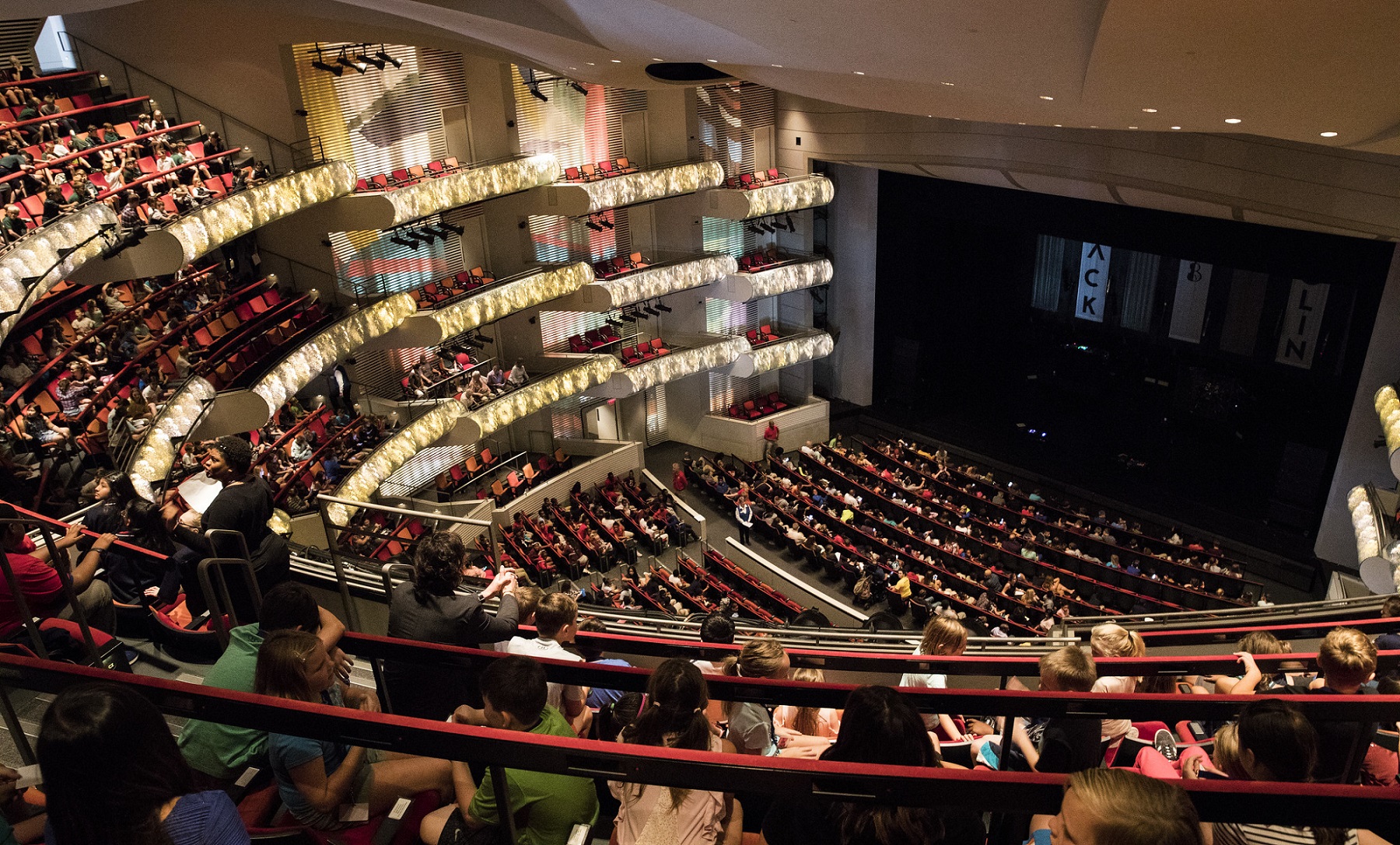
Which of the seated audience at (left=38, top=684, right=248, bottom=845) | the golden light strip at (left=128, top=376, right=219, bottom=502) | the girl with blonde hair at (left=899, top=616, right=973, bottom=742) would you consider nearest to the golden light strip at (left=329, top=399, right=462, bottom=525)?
the golden light strip at (left=128, top=376, right=219, bottom=502)

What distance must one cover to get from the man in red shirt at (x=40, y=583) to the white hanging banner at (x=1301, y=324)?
20.9m

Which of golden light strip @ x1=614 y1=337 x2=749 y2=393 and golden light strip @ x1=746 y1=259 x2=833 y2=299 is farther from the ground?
golden light strip @ x1=746 y1=259 x2=833 y2=299

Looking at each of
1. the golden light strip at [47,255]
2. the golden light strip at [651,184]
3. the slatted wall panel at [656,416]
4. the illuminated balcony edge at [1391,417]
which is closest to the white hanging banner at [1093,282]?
the illuminated balcony edge at [1391,417]

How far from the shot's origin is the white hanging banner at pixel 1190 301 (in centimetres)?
2094

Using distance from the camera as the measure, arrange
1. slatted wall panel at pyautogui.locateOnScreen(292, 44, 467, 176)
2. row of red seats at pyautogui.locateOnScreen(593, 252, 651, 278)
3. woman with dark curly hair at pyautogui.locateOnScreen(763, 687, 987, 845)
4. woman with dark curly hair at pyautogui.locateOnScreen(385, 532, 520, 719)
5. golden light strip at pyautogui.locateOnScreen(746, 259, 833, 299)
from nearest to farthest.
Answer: woman with dark curly hair at pyautogui.locateOnScreen(763, 687, 987, 845)
woman with dark curly hair at pyautogui.locateOnScreen(385, 532, 520, 719)
slatted wall panel at pyautogui.locateOnScreen(292, 44, 467, 176)
row of red seats at pyautogui.locateOnScreen(593, 252, 651, 278)
golden light strip at pyautogui.locateOnScreen(746, 259, 833, 299)

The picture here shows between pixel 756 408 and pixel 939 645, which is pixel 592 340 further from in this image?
pixel 939 645

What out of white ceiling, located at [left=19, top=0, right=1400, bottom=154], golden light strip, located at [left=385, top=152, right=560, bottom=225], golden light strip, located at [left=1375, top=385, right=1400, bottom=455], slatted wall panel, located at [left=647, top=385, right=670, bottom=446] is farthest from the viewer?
slatted wall panel, located at [left=647, top=385, right=670, bottom=446]

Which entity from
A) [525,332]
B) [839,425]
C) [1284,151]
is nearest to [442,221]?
[525,332]

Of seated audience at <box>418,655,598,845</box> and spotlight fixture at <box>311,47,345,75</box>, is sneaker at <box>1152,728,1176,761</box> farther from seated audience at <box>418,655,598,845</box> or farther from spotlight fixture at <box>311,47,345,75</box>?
spotlight fixture at <box>311,47,345,75</box>

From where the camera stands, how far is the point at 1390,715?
9.35 feet

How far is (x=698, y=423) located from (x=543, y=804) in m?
21.2

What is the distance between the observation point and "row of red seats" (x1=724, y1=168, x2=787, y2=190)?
2206 cm

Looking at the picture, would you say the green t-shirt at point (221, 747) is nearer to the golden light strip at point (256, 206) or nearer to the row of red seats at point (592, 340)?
the golden light strip at point (256, 206)

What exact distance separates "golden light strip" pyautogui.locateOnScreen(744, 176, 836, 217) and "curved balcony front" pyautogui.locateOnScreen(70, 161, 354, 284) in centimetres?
919
